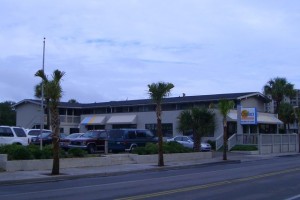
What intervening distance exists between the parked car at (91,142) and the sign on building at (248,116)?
60.6ft

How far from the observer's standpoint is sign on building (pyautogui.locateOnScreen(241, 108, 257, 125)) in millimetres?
48669

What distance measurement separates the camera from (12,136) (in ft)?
100

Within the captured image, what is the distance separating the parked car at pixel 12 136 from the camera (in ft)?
98.6

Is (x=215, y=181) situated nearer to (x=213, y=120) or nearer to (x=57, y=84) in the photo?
(x=57, y=84)

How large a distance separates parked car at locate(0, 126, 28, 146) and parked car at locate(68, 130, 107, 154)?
3.83 m

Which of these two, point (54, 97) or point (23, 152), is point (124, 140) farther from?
point (54, 97)

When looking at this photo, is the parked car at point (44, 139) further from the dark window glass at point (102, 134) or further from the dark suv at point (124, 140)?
the dark suv at point (124, 140)

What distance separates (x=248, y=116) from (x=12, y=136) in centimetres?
2613

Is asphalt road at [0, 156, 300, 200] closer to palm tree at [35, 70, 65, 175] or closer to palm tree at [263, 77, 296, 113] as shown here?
palm tree at [35, 70, 65, 175]

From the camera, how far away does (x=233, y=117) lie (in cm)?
5091

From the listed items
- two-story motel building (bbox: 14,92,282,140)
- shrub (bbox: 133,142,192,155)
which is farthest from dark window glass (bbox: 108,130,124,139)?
two-story motel building (bbox: 14,92,282,140)

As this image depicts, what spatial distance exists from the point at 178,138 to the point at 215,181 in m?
25.4

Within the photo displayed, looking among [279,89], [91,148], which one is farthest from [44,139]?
[279,89]

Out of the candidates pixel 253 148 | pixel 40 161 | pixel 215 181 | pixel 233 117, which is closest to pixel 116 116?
pixel 233 117
